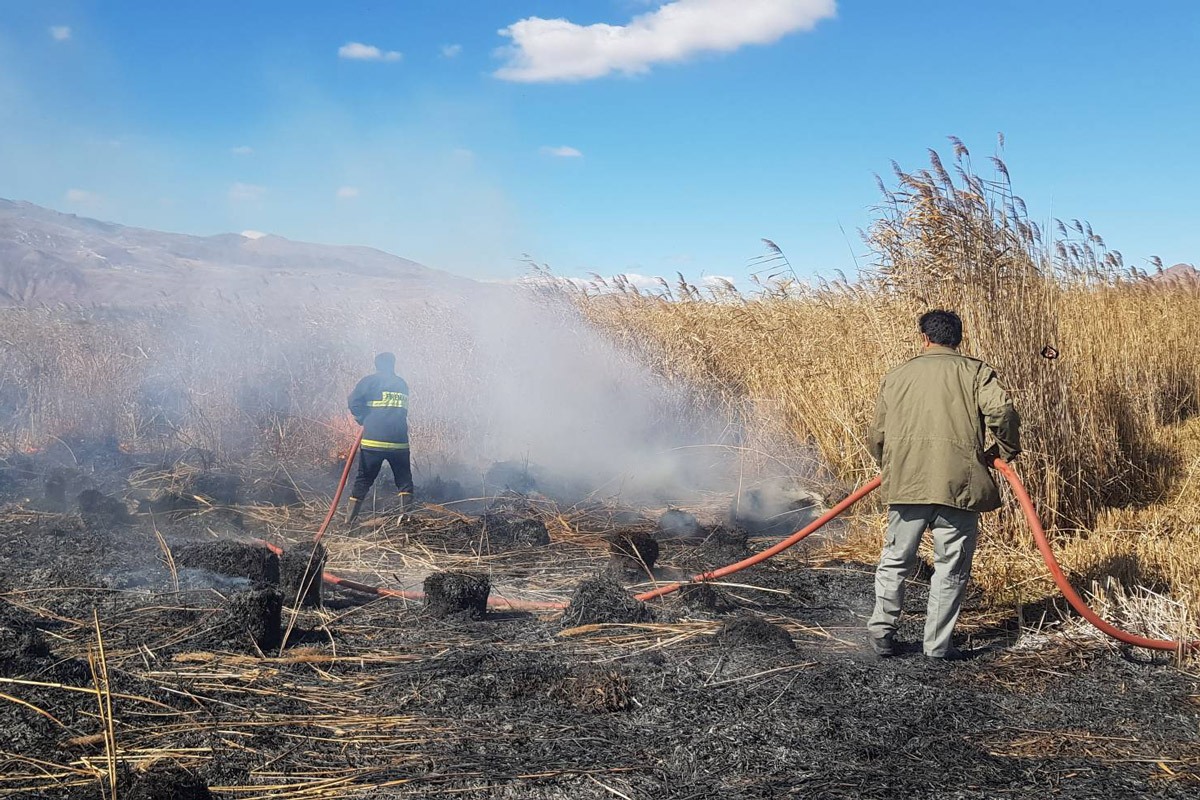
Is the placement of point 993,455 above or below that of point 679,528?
above

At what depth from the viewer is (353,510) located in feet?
26.9

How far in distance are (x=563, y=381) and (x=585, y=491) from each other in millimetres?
3077

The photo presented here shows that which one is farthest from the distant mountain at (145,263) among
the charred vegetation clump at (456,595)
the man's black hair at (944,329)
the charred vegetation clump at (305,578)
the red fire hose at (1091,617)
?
the red fire hose at (1091,617)

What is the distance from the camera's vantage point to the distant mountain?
5928 centimetres

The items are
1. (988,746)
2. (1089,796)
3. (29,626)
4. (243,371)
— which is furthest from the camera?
(243,371)

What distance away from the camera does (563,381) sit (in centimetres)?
1231

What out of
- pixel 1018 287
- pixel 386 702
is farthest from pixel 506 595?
pixel 1018 287

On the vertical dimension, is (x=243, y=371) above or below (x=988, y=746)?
above

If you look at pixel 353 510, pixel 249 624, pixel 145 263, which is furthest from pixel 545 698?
pixel 145 263

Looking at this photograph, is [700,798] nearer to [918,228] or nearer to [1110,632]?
[1110,632]

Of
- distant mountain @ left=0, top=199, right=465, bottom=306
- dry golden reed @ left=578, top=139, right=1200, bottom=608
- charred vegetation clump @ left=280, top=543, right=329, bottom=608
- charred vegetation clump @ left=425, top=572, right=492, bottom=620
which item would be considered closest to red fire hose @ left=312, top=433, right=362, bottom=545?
charred vegetation clump @ left=280, top=543, right=329, bottom=608

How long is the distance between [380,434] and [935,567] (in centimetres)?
534

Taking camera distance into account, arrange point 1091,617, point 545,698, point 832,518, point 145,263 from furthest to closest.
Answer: point 145,263 < point 832,518 < point 1091,617 < point 545,698

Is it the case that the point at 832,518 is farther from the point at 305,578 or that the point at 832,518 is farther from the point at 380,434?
the point at 380,434
